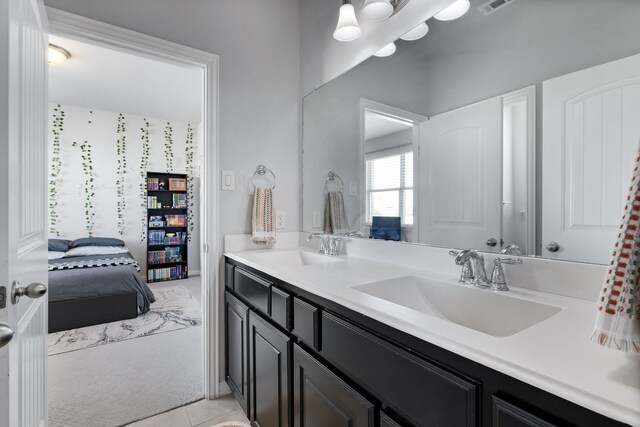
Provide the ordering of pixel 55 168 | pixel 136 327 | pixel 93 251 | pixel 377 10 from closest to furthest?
pixel 377 10
pixel 136 327
pixel 93 251
pixel 55 168

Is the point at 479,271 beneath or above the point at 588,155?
beneath

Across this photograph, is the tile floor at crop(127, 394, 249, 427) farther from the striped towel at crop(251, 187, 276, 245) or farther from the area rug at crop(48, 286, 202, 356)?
the area rug at crop(48, 286, 202, 356)

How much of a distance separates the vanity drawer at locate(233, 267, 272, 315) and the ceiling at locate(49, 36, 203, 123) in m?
2.04

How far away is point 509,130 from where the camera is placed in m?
1.08

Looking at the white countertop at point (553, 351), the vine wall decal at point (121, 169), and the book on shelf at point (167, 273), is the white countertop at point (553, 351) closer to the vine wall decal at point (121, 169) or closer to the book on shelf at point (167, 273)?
the book on shelf at point (167, 273)

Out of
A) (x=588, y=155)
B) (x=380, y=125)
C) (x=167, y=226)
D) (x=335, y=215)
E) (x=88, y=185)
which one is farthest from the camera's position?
(x=167, y=226)

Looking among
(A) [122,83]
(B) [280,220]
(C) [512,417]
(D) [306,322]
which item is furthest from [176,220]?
(C) [512,417]

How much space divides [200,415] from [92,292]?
2.18 m

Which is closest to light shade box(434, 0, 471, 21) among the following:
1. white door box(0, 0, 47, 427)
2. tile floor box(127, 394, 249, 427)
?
white door box(0, 0, 47, 427)

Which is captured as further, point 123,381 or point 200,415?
point 123,381

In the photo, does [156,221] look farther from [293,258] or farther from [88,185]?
[293,258]

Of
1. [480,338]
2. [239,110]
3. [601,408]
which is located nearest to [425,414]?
[480,338]

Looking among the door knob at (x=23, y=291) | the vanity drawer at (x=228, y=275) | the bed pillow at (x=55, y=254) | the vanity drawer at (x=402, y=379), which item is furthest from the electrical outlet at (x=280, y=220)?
the bed pillow at (x=55, y=254)

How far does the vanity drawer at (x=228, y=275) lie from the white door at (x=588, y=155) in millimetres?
1504
